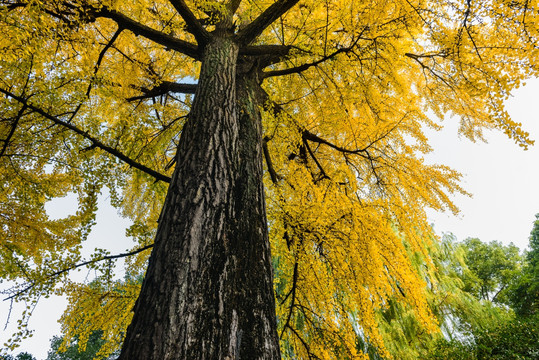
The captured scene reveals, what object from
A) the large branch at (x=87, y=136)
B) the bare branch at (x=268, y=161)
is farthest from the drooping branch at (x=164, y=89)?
the large branch at (x=87, y=136)

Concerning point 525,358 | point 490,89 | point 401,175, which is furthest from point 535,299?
point 490,89

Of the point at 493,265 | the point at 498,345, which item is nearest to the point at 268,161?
the point at 498,345

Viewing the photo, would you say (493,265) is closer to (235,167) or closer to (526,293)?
(526,293)

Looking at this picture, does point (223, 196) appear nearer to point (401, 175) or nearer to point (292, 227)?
point (292, 227)

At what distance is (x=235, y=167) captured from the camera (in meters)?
1.61

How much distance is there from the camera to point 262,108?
2.57 m

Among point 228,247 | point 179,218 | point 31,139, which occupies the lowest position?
point 228,247

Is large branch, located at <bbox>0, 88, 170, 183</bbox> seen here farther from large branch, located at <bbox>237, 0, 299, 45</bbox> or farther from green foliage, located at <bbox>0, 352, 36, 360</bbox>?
green foliage, located at <bbox>0, 352, 36, 360</bbox>

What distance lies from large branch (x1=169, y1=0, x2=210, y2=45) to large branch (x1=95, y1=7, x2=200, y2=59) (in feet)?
0.55

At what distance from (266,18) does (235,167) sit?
1685mm

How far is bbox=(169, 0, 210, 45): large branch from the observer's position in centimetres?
236

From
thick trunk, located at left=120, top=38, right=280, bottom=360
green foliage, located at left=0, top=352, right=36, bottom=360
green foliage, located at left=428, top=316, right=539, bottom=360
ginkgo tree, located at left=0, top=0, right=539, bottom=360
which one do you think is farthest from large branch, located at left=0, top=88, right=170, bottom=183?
green foliage, located at left=0, top=352, right=36, bottom=360

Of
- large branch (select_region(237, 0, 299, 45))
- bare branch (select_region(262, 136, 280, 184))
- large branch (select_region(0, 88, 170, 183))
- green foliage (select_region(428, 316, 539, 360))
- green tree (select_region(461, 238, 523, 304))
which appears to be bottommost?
green foliage (select_region(428, 316, 539, 360))

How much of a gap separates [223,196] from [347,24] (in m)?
2.02
